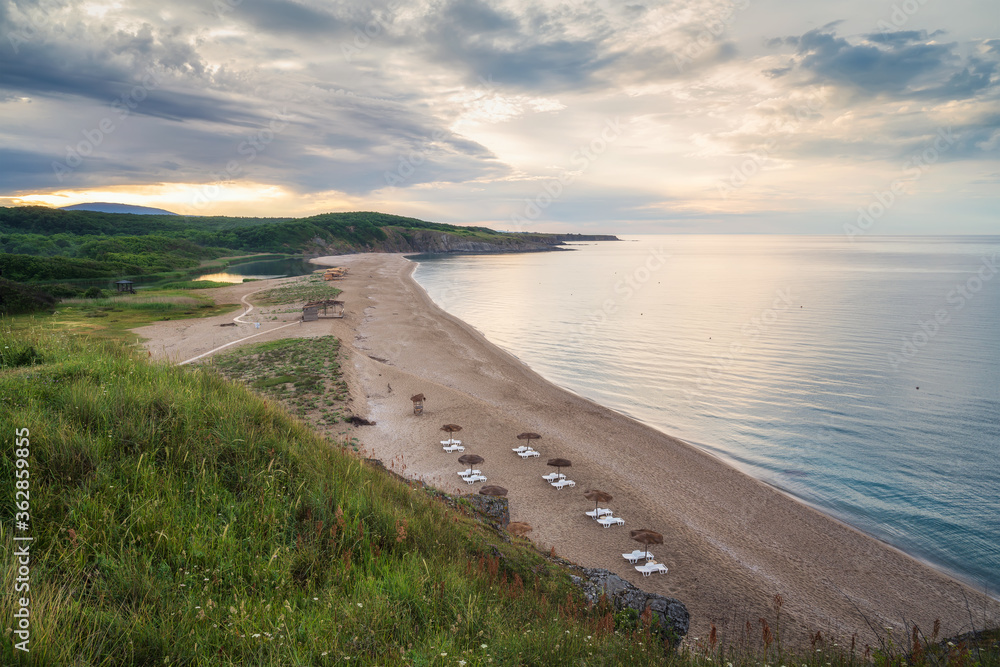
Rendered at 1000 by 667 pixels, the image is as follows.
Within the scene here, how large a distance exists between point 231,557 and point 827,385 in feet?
120

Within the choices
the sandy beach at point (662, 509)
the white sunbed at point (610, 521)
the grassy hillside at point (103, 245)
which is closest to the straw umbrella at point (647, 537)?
the sandy beach at point (662, 509)

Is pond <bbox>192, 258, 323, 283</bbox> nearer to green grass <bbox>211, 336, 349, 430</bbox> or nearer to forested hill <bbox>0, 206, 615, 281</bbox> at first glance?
forested hill <bbox>0, 206, 615, 281</bbox>

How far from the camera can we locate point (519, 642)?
4504 mm

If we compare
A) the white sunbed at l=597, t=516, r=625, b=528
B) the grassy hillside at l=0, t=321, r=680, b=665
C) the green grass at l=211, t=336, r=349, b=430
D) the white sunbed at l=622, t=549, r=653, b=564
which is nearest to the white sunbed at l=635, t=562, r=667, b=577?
the white sunbed at l=622, t=549, r=653, b=564

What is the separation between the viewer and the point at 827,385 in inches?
1258

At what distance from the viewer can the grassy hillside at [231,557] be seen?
3859 mm

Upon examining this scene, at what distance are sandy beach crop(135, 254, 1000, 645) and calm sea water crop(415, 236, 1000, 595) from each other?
5.99ft

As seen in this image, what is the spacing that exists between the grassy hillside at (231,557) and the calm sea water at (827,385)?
54.5 ft

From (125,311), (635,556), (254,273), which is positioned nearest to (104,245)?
(254,273)

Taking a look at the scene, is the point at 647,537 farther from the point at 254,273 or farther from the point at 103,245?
the point at 103,245

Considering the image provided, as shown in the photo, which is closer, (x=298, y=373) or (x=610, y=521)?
(x=610, y=521)

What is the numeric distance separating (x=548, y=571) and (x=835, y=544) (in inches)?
491

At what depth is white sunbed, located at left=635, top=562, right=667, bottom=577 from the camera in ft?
42.3

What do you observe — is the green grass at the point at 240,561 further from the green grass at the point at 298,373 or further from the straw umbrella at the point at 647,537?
the green grass at the point at 298,373
